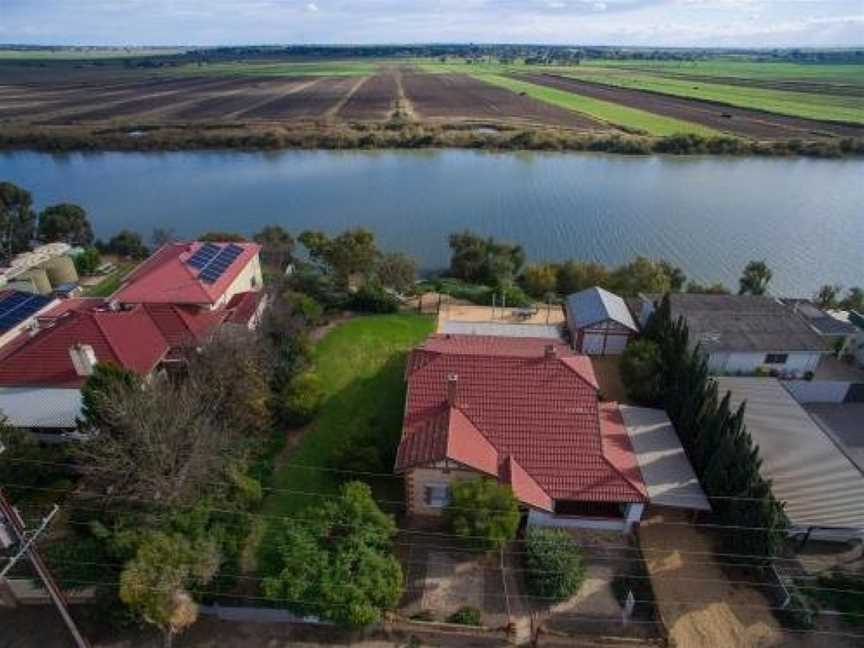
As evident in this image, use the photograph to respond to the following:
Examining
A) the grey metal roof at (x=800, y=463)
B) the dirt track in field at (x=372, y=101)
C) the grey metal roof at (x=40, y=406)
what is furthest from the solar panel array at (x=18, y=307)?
the dirt track in field at (x=372, y=101)

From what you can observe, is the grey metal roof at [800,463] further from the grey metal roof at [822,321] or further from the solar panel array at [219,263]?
the solar panel array at [219,263]

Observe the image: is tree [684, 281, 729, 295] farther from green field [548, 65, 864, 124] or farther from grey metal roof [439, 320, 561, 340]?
green field [548, 65, 864, 124]

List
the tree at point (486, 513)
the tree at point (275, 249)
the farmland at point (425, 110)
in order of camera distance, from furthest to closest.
Answer: 1. the farmland at point (425, 110)
2. the tree at point (275, 249)
3. the tree at point (486, 513)

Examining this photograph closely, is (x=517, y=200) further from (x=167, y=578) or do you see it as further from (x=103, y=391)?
(x=167, y=578)

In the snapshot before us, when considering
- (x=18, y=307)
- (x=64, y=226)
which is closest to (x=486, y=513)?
(x=18, y=307)

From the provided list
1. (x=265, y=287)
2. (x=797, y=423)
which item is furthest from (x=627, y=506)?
(x=265, y=287)
